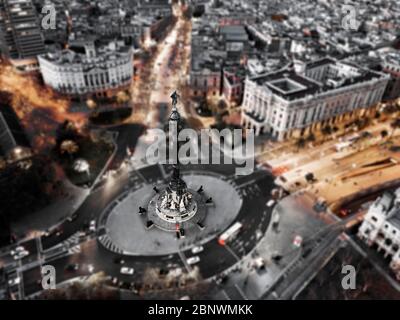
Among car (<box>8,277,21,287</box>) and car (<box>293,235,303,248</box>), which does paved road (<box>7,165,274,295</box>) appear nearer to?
car (<box>8,277,21,287</box>)

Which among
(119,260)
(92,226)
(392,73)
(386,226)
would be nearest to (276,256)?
(386,226)

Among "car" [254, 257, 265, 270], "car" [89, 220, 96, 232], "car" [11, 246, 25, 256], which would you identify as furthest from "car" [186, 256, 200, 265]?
"car" [11, 246, 25, 256]

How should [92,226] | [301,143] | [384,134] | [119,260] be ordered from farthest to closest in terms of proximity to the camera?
[384,134] < [301,143] < [92,226] < [119,260]

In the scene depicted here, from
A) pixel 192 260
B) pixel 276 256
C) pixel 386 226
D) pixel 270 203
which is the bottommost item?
pixel 192 260

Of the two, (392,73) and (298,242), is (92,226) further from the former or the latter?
(392,73)

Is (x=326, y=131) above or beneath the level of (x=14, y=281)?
above

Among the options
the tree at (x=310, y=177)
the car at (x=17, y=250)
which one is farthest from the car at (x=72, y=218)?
the tree at (x=310, y=177)
